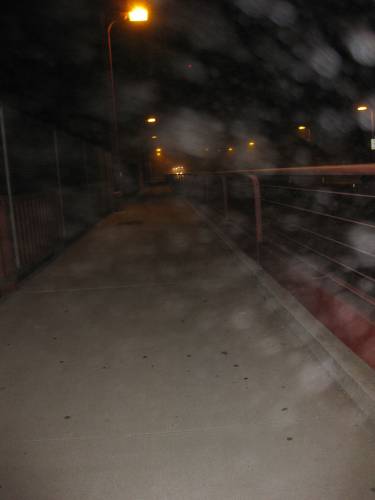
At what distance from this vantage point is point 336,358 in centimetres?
347

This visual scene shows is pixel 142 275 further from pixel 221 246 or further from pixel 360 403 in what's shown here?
pixel 360 403

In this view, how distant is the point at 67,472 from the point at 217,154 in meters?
84.4

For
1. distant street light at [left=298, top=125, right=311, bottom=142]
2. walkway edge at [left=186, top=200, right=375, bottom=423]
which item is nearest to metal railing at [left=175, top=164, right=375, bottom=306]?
walkway edge at [left=186, top=200, right=375, bottom=423]

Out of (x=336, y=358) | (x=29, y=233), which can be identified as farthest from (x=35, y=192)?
(x=336, y=358)

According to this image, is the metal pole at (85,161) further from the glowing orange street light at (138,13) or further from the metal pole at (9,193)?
the metal pole at (9,193)

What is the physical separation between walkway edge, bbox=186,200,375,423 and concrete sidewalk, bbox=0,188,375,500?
74mm

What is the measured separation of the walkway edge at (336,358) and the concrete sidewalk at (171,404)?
0.24 ft

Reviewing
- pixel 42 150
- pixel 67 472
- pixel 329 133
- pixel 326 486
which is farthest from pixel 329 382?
pixel 329 133

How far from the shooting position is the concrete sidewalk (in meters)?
2.41

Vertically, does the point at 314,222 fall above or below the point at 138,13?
below

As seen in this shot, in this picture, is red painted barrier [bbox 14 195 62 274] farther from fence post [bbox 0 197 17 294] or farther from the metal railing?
the metal railing

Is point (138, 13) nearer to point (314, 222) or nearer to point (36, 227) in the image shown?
point (314, 222)

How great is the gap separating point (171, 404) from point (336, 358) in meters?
1.18

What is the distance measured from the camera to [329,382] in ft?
11.0
